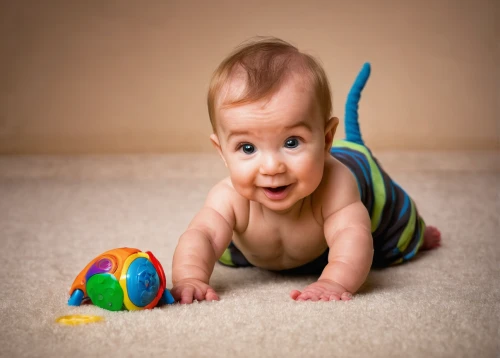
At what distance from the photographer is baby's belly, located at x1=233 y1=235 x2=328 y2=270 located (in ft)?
3.48

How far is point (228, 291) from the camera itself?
989mm

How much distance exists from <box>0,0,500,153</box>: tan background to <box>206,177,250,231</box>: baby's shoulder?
1164 millimetres

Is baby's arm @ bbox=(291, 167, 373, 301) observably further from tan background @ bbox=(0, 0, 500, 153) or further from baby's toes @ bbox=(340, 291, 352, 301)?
tan background @ bbox=(0, 0, 500, 153)

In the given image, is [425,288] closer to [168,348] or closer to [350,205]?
[350,205]

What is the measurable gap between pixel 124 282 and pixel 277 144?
0.92ft

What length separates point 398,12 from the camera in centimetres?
214

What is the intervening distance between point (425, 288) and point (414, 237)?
0.25 meters

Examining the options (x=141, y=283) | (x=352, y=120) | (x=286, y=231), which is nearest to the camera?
(x=141, y=283)

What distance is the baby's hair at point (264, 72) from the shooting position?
90 cm

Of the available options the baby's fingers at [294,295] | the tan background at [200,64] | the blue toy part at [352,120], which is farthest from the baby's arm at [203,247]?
the tan background at [200,64]

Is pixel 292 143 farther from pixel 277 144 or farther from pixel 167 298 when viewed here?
pixel 167 298

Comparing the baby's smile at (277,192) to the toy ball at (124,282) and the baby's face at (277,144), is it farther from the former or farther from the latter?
the toy ball at (124,282)

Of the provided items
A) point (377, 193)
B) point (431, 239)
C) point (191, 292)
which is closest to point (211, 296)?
point (191, 292)

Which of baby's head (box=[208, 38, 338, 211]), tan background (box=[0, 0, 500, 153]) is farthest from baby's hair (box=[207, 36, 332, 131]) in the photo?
tan background (box=[0, 0, 500, 153])
